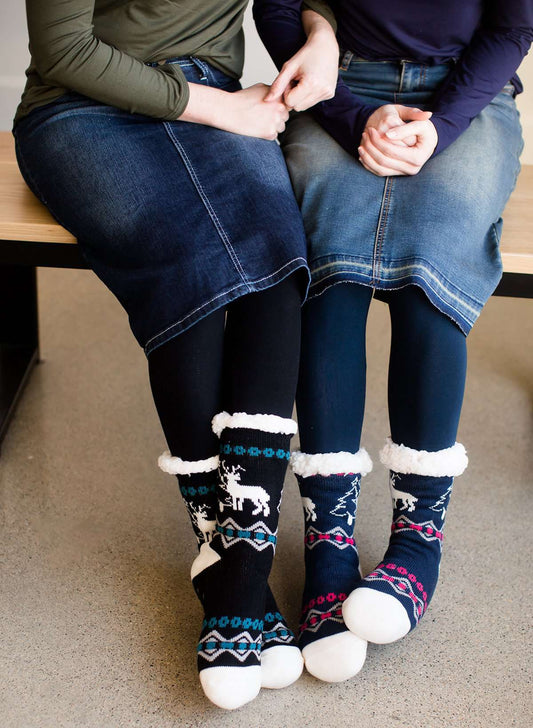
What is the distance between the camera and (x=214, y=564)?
939 millimetres

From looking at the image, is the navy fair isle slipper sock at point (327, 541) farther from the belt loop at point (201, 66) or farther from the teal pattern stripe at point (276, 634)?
the belt loop at point (201, 66)

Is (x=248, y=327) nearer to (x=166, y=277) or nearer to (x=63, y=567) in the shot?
(x=166, y=277)

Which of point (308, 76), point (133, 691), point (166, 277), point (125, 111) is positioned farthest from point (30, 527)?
point (308, 76)

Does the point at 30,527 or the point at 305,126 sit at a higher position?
the point at 305,126

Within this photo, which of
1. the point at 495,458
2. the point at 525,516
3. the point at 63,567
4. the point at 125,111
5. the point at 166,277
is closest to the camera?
the point at 166,277

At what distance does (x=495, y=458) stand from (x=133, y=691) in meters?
0.76

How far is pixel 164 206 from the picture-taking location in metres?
0.93

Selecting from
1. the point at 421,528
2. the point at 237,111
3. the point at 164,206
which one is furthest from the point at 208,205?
the point at 421,528

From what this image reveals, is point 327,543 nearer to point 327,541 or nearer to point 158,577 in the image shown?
point 327,541

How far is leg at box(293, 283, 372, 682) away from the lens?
1001mm

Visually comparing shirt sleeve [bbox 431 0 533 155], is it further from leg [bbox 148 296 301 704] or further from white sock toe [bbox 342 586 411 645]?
white sock toe [bbox 342 586 411 645]

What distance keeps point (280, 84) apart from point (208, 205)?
23cm

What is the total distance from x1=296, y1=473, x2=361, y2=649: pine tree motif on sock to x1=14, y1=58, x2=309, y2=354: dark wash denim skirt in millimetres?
269

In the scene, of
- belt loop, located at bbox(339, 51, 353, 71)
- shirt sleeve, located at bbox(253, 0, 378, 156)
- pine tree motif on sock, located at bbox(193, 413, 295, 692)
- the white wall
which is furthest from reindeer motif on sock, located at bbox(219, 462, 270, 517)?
the white wall
